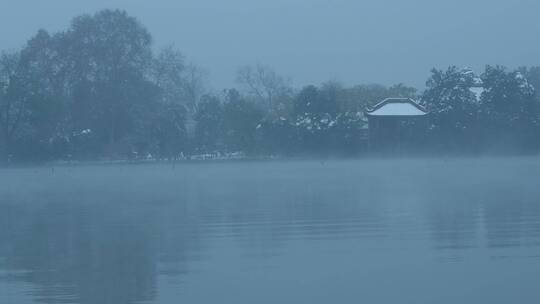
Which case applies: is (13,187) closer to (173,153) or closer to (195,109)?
(173,153)

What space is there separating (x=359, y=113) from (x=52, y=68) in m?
18.9

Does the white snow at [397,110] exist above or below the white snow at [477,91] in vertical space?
below

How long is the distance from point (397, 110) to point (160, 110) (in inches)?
552

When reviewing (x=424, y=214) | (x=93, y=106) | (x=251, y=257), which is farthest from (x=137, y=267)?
(x=93, y=106)

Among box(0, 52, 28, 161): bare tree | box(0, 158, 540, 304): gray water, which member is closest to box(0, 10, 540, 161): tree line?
box(0, 52, 28, 161): bare tree

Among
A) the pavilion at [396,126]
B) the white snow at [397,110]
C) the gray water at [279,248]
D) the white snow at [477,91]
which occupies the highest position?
the white snow at [477,91]

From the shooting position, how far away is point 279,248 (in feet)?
39.9

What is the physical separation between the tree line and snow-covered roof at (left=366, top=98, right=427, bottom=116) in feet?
2.39

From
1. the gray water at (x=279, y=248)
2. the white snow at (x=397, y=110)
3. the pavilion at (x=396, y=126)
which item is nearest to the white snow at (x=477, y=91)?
the pavilion at (x=396, y=126)

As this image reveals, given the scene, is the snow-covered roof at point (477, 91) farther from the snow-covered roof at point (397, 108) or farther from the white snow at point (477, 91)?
the snow-covered roof at point (397, 108)

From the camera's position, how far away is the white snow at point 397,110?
57469mm

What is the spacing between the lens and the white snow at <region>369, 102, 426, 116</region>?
57.5 meters

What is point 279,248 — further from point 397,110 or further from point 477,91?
point 477,91

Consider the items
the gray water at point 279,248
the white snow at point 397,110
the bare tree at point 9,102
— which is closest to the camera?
the gray water at point 279,248
